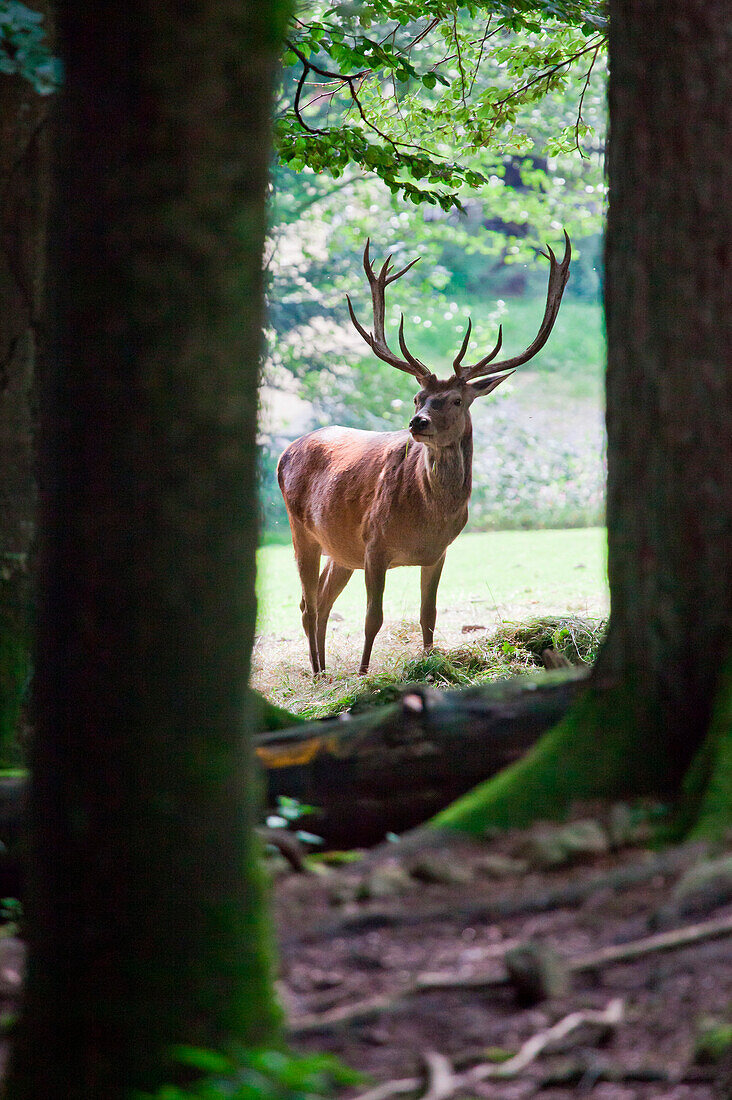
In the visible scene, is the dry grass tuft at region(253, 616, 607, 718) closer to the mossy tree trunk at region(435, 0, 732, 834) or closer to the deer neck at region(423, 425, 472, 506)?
the deer neck at region(423, 425, 472, 506)

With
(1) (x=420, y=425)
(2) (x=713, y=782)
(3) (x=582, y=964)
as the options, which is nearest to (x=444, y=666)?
(1) (x=420, y=425)

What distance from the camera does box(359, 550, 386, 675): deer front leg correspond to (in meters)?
8.11

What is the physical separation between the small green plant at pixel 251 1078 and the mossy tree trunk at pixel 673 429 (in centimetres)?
102

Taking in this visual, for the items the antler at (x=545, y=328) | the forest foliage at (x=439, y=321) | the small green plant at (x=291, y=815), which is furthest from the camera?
the forest foliage at (x=439, y=321)

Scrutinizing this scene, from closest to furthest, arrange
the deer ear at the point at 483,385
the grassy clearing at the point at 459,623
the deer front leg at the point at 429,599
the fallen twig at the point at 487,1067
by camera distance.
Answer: the fallen twig at the point at 487,1067, the grassy clearing at the point at 459,623, the deer ear at the point at 483,385, the deer front leg at the point at 429,599

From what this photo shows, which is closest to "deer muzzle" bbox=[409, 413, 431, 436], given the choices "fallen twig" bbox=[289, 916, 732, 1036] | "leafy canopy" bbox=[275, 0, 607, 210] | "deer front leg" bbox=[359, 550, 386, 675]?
"deer front leg" bbox=[359, 550, 386, 675]

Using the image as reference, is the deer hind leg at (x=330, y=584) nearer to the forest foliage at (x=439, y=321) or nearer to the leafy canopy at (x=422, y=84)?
the leafy canopy at (x=422, y=84)

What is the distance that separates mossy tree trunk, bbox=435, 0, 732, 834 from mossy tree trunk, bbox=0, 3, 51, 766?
75.1 inches

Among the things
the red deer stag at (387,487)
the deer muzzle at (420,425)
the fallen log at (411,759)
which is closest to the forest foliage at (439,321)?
the red deer stag at (387,487)

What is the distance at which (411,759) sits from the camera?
319cm

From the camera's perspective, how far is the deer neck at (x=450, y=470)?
7.85m

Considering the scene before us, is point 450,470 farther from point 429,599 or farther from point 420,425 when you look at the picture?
point 429,599

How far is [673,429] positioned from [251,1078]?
1901mm

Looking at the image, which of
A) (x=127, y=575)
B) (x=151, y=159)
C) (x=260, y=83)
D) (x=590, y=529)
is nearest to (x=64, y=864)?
(x=127, y=575)
